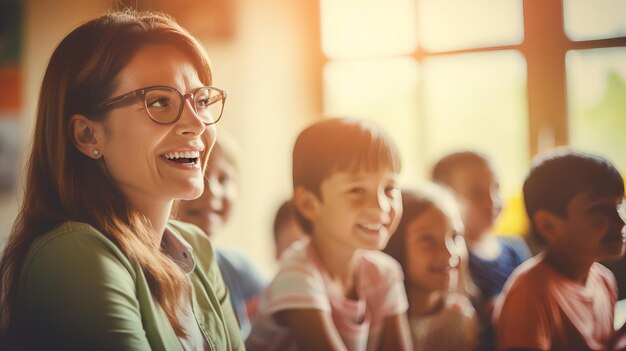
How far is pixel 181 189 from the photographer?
75 cm

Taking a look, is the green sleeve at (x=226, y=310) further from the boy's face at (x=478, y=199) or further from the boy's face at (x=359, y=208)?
the boy's face at (x=478, y=199)

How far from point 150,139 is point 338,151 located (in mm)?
298

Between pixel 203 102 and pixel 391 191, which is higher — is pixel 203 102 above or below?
above

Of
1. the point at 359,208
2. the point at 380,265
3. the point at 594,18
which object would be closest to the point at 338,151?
the point at 359,208

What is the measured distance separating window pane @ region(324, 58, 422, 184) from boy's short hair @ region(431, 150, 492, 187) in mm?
66

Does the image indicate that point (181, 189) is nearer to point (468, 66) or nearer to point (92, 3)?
point (92, 3)

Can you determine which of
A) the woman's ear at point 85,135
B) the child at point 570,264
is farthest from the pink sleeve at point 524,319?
the woman's ear at point 85,135

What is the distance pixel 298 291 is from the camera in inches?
35.5

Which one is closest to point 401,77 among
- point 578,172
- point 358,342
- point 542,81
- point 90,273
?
point 542,81

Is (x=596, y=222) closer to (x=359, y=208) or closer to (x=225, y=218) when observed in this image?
(x=359, y=208)

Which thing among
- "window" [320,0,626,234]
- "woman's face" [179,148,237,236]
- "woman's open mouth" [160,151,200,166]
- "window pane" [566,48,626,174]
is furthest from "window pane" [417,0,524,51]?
"woman's open mouth" [160,151,200,166]

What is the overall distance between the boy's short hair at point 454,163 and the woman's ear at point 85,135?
2.23ft

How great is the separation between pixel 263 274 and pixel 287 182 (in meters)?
0.20

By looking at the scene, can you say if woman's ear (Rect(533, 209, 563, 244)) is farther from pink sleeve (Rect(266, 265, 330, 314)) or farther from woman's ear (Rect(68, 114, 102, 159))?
woman's ear (Rect(68, 114, 102, 159))
